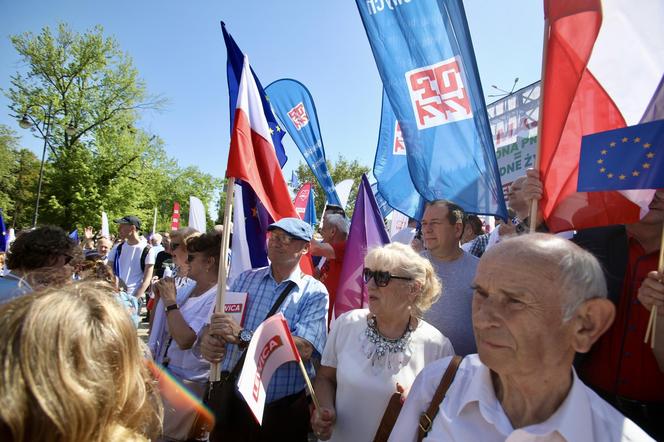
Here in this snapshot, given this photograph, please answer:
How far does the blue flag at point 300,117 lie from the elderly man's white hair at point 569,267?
14.6ft

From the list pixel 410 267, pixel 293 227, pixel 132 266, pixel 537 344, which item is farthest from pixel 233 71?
pixel 132 266

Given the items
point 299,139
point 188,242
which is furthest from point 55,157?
point 188,242

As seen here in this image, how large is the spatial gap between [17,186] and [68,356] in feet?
165

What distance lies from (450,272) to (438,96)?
1.26 meters

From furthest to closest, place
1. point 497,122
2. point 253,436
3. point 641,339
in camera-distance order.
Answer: point 497,122 → point 253,436 → point 641,339

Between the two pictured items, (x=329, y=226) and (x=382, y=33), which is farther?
(x=329, y=226)

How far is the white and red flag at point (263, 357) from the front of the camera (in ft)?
6.45

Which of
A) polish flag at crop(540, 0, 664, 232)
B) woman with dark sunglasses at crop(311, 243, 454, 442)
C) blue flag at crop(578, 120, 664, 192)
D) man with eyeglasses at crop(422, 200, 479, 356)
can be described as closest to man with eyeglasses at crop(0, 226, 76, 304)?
woman with dark sunglasses at crop(311, 243, 454, 442)

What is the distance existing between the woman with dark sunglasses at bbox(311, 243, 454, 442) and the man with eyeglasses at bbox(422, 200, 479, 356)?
1.15 feet

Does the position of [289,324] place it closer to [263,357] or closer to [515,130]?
[263,357]

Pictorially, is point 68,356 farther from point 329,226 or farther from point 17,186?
point 17,186

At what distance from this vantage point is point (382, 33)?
279 centimetres

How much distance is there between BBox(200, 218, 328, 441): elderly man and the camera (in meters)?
2.56

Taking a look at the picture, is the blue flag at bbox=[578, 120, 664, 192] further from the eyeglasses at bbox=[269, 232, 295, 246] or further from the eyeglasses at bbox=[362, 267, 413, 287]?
the eyeglasses at bbox=[269, 232, 295, 246]
